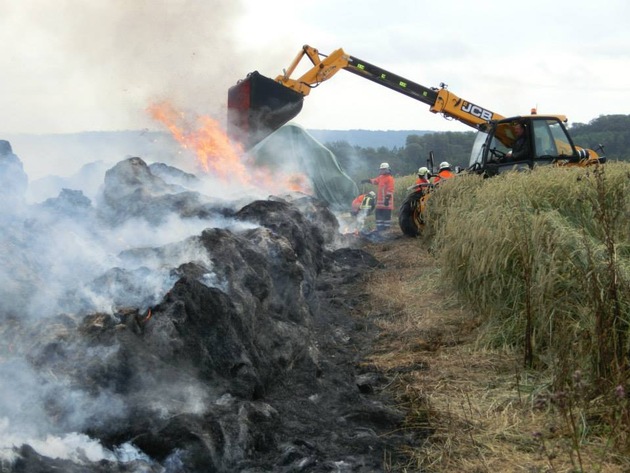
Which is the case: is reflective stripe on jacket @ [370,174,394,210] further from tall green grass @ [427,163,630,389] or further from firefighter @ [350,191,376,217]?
tall green grass @ [427,163,630,389]

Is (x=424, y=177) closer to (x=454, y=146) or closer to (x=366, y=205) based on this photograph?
(x=366, y=205)

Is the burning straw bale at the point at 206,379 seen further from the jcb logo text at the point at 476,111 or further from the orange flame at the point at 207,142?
the jcb logo text at the point at 476,111

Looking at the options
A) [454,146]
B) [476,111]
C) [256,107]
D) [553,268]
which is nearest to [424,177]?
[476,111]

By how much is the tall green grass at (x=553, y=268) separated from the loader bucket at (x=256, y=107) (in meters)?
6.15

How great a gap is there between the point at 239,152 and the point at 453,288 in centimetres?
779

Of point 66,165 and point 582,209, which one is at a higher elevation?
point 66,165

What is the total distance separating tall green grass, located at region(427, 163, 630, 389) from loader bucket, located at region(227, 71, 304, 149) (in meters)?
6.15

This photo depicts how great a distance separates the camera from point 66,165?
13211 mm

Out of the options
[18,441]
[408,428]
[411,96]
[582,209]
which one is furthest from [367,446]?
[411,96]

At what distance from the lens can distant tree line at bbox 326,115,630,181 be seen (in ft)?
138

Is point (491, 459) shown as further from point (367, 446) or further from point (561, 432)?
point (367, 446)

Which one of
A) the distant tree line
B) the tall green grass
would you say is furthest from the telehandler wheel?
the distant tree line

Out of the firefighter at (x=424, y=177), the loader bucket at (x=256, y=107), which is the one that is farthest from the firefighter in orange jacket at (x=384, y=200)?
the loader bucket at (x=256, y=107)

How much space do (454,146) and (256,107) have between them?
39806 mm
